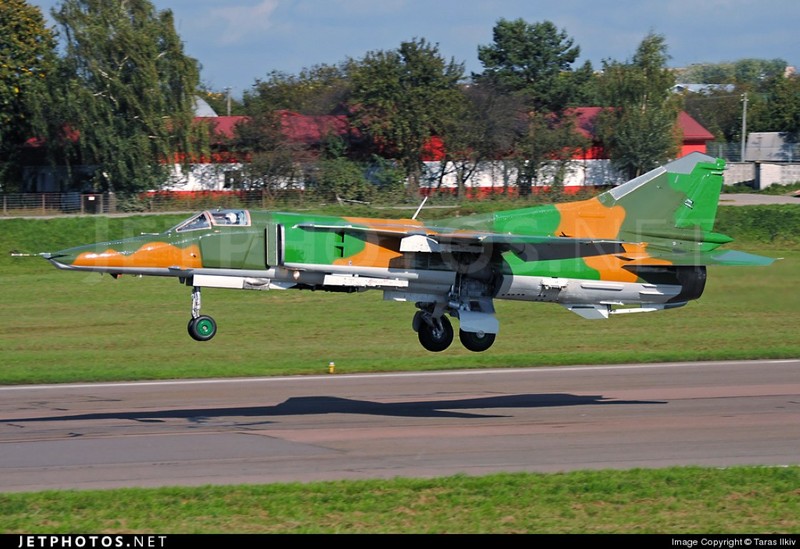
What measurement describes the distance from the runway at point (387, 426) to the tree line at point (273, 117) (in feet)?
110

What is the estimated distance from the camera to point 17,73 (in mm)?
61281

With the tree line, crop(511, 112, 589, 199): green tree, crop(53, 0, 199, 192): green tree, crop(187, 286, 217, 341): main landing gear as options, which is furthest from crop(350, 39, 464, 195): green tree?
crop(187, 286, 217, 341): main landing gear

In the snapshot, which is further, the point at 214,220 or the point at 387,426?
the point at 214,220

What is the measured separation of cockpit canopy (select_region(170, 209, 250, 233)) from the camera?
1834cm

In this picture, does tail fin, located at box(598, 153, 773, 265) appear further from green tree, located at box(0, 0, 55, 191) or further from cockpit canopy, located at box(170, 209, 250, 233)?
green tree, located at box(0, 0, 55, 191)

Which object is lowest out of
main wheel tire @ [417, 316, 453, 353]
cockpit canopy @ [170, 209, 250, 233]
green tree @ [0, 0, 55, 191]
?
main wheel tire @ [417, 316, 453, 353]

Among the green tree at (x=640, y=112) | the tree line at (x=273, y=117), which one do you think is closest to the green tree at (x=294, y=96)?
the tree line at (x=273, y=117)

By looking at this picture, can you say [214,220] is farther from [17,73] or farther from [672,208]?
[17,73]

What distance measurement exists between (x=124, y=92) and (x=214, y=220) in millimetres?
40892

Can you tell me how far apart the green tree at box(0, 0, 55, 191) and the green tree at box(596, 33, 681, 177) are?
3572 cm

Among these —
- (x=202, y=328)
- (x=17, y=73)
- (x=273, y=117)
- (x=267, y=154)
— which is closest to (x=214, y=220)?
(x=202, y=328)

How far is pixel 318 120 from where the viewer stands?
2547 inches

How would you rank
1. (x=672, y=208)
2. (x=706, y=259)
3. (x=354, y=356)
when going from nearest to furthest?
(x=706, y=259) → (x=672, y=208) → (x=354, y=356)
